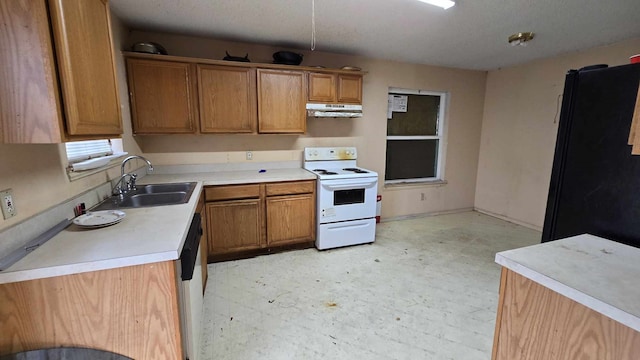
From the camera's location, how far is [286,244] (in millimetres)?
3102

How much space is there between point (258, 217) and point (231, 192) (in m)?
0.39

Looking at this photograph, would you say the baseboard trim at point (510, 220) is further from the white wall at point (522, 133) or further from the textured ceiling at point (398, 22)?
the textured ceiling at point (398, 22)

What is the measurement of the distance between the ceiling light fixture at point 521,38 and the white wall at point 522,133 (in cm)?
108

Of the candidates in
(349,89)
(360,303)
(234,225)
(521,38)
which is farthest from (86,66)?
(521,38)

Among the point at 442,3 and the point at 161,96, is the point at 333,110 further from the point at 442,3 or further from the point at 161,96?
the point at 161,96

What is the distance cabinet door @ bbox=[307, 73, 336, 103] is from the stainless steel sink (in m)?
1.65

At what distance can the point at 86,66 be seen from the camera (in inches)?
46.8

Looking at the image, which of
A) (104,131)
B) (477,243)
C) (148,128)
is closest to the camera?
(104,131)

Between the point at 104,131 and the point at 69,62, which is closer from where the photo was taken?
the point at 69,62

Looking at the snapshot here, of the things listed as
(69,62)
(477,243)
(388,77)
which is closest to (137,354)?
(69,62)

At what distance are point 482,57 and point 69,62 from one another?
13.9ft

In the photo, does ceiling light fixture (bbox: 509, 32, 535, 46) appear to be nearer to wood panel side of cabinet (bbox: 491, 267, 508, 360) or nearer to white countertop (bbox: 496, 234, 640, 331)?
white countertop (bbox: 496, 234, 640, 331)

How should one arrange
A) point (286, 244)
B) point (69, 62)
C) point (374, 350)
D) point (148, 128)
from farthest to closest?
point (286, 244) → point (148, 128) → point (374, 350) → point (69, 62)

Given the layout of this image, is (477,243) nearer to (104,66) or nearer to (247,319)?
(247,319)
